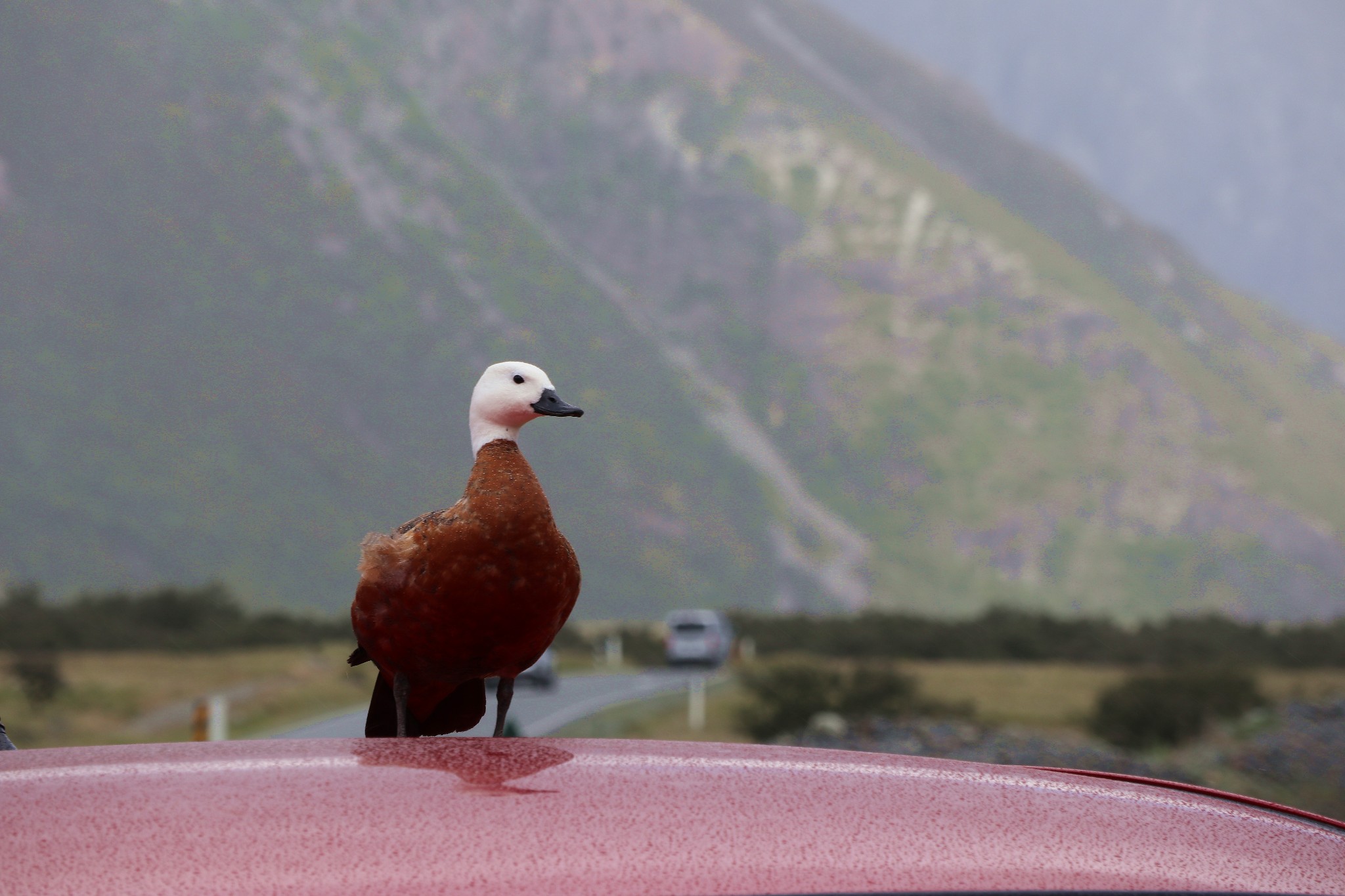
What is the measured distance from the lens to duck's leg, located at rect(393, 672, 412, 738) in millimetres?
2631

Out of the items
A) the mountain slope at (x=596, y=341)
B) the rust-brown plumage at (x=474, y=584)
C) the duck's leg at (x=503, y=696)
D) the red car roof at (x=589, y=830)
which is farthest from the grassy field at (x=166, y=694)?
the mountain slope at (x=596, y=341)

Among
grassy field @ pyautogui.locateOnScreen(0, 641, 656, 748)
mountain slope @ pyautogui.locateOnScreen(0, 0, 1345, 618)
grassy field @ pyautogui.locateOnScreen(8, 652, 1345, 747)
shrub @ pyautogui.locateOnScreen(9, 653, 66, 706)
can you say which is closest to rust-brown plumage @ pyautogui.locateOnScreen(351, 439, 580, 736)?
grassy field @ pyautogui.locateOnScreen(8, 652, 1345, 747)

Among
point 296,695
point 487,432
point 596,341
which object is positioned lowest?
point 296,695

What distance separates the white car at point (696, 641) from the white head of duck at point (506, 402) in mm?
42683

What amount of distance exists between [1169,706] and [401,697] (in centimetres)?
1847

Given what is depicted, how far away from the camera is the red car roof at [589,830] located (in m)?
1.42

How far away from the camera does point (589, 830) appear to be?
1503 millimetres

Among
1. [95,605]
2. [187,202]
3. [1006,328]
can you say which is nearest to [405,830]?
[95,605]

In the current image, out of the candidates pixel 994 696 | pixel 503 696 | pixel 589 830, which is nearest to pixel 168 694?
pixel 994 696

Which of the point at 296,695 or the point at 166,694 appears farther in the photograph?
the point at 296,695

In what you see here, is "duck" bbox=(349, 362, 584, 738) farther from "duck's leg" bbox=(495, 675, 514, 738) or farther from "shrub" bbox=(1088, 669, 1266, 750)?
"shrub" bbox=(1088, 669, 1266, 750)

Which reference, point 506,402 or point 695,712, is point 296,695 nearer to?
point 695,712

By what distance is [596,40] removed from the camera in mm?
126562

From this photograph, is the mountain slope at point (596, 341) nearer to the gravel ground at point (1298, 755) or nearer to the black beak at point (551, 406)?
the gravel ground at point (1298, 755)
